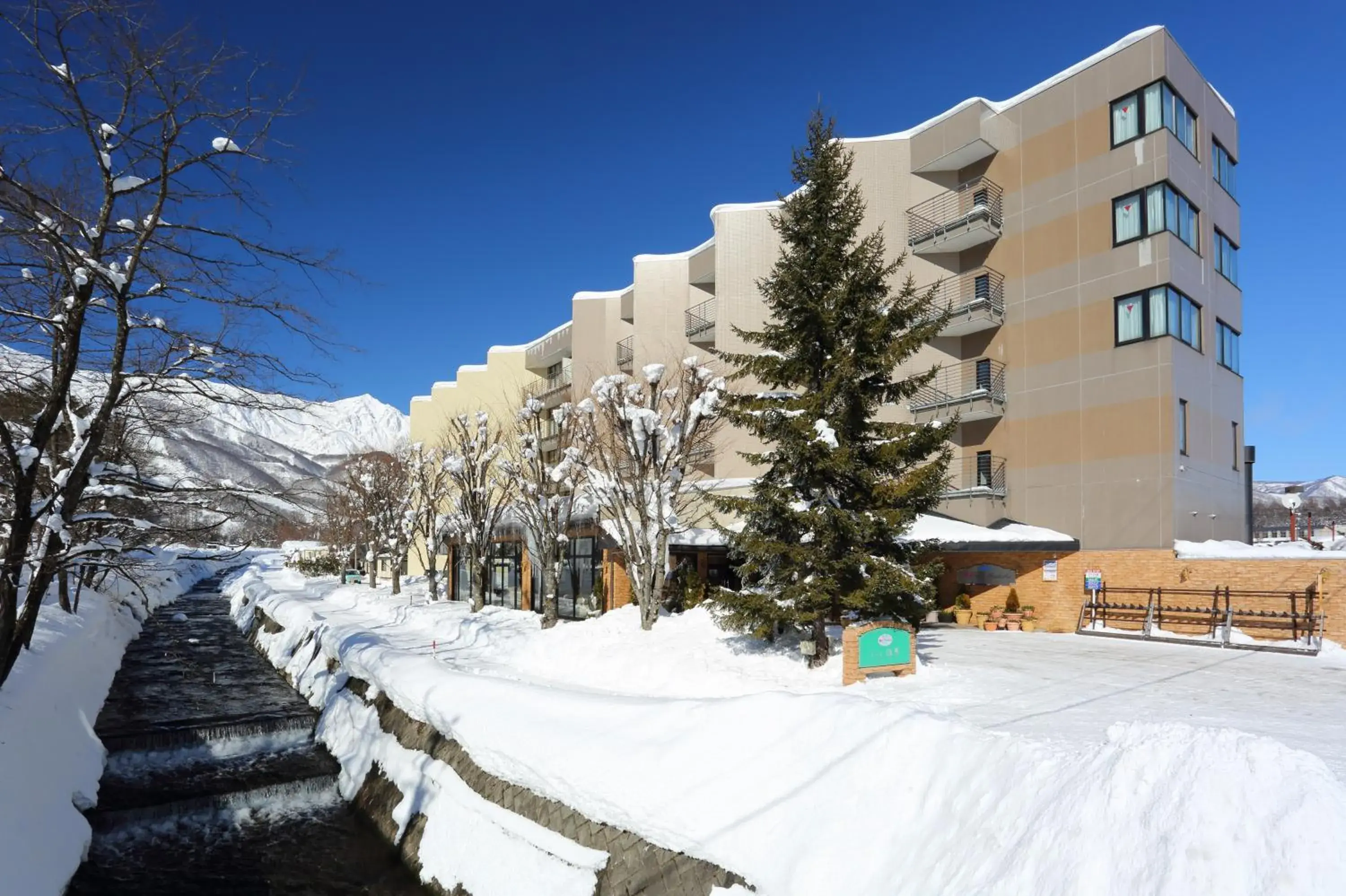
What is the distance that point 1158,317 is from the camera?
2119 cm

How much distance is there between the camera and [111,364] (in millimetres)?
9164

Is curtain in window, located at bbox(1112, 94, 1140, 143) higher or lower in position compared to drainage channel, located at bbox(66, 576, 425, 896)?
higher

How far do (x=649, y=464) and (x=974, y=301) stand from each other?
40.9 ft

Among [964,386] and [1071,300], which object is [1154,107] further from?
[964,386]

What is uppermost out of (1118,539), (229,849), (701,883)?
(1118,539)

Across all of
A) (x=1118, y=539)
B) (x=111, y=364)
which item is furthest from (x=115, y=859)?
(x=1118, y=539)

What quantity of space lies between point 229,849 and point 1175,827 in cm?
1233

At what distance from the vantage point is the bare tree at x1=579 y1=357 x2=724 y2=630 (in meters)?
19.0

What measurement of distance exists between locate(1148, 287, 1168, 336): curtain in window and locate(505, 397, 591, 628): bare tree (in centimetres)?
1597

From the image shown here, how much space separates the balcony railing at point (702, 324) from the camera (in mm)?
32500

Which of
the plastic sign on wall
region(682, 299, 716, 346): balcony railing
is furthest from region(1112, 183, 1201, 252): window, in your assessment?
the plastic sign on wall

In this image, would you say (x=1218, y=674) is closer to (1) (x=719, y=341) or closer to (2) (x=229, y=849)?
(2) (x=229, y=849)

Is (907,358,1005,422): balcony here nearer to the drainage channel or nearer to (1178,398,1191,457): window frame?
(1178,398,1191,457): window frame

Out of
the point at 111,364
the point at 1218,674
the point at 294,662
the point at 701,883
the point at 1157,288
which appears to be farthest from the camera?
the point at 294,662
